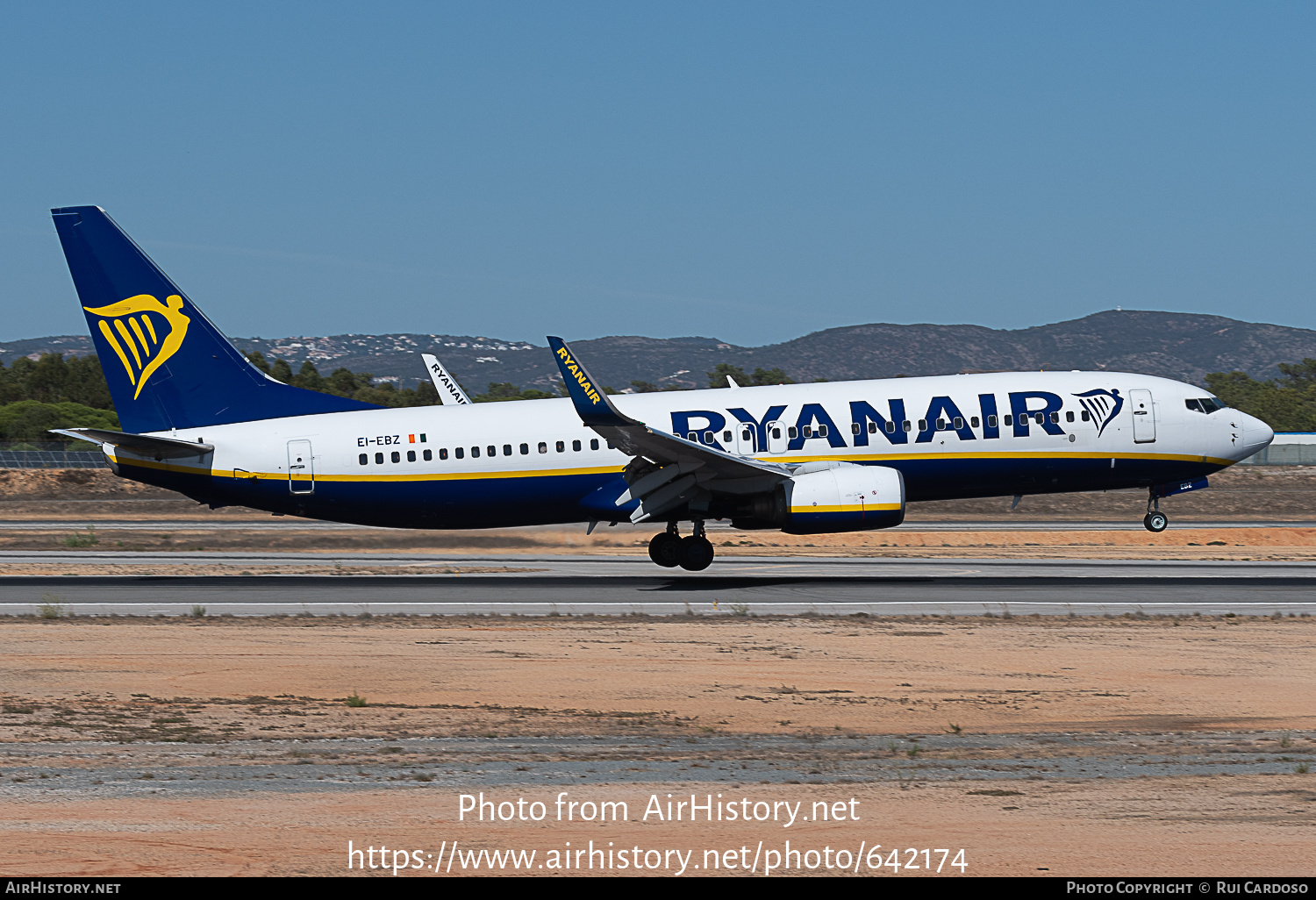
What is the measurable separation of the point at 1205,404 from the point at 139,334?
2801 cm

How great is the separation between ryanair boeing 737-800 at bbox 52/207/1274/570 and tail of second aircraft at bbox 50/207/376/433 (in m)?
0.04

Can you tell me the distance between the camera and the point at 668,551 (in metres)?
33.0

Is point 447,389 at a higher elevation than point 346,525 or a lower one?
higher

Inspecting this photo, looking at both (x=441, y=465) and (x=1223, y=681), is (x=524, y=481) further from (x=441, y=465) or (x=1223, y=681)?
(x=1223, y=681)

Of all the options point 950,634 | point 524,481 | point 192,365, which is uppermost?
point 192,365

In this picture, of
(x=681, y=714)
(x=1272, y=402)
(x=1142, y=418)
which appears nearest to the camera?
(x=681, y=714)

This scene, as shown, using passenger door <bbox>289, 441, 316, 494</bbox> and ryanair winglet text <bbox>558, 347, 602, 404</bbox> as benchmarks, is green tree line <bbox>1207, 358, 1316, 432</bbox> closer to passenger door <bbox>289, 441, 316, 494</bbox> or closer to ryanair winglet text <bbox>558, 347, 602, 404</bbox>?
ryanair winglet text <bbox>558, 347, 602, 404</bbox>

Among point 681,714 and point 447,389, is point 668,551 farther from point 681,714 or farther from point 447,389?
point 681,714

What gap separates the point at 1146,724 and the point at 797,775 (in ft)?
17.7

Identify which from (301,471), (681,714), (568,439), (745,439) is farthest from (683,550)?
(681,714)

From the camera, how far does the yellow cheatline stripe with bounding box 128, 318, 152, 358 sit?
108 ft

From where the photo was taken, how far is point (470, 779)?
12820 millimetres

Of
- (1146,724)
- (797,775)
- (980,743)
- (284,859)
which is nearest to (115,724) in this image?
(284,859)

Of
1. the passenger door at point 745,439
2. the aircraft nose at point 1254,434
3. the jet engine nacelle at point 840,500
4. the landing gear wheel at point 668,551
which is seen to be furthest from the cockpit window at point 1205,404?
the landing gear wheel at point 668,551
